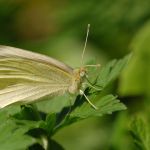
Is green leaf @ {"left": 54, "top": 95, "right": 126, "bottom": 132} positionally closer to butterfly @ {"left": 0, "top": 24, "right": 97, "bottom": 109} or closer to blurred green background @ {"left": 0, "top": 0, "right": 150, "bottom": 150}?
butterfly @ {"left": 0, "top": 24, "right": 97, "bottom": 109}

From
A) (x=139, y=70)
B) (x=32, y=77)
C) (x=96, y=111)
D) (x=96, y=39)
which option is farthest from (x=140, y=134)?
(x=96, y=39)

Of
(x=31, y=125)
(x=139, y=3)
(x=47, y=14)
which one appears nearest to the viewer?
(x=31, y=125)

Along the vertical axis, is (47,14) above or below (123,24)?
above

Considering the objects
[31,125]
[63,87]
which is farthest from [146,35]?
[31,125]

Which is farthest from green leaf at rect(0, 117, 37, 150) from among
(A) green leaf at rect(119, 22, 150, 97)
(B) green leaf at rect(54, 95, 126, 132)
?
(A) green leaf at rect(119, 22, 150, 97)

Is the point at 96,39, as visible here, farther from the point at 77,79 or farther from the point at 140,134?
the point at 140,134

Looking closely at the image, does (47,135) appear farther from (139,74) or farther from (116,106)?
(139,74)

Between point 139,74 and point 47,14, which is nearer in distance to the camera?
point 139,74

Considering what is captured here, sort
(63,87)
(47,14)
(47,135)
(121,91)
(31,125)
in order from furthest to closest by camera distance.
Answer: (47,14), (121,91), (63,87), (47,135), (31,125)
